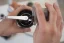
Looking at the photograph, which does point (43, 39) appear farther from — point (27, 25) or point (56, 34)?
point (27, 25)

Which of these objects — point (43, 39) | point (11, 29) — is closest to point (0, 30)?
point (11, 29)

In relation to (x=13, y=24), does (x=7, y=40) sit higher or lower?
lower

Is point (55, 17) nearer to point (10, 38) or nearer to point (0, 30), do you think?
point (0, 30)

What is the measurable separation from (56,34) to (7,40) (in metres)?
0.57

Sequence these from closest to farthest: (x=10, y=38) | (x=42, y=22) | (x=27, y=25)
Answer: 1. (x=42, y=22)
2. (x=27, y=25)
3. (x=10, y=38)

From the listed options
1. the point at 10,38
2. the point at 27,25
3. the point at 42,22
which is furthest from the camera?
the point at 10,38

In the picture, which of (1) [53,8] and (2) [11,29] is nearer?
(1) [53,8]

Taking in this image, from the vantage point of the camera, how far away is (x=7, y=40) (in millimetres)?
887

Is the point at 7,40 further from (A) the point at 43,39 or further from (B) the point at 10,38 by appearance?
(A) the point at 43,39

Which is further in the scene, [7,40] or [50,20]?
[7,40]

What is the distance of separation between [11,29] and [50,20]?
260mm

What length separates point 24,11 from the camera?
536mm

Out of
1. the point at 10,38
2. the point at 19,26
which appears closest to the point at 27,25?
the point at 19,26

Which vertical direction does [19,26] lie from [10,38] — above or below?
above
